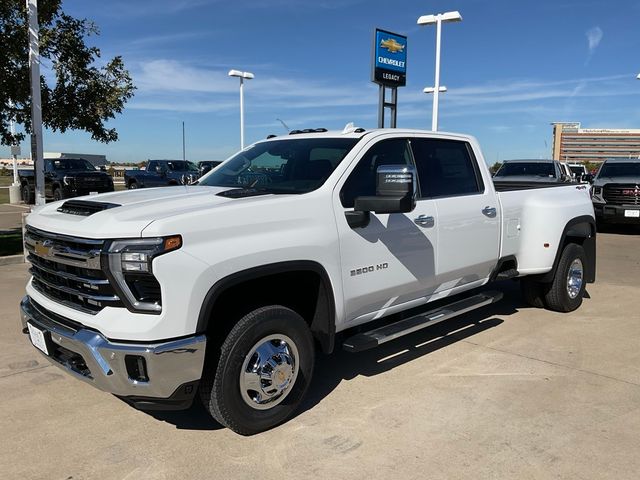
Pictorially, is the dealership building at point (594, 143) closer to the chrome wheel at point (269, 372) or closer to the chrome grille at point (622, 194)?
the chrome grille at point (622, 194)

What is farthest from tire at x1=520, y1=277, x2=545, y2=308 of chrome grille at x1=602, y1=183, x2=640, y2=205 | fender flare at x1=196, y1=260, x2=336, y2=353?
chrome grille at x1=602, y1=183, x2=640, y2=205

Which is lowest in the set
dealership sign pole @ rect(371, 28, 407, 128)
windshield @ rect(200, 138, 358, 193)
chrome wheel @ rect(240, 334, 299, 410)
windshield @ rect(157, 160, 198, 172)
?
chrome wheel @ rect(240, 334, 299, 410)

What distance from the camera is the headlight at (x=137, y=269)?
2841 mm

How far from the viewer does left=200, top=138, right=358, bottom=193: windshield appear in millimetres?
3953

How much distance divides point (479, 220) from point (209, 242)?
2.81 m

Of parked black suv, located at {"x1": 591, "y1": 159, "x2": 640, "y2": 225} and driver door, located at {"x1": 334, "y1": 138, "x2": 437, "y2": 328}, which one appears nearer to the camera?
driver door, located at {"x1": 334, "y1": 138, "x2": 437, "y2": 328}

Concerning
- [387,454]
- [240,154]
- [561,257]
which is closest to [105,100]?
[240,154]

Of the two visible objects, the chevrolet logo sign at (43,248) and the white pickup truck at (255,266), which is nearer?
the white pickup truck at (255,266)

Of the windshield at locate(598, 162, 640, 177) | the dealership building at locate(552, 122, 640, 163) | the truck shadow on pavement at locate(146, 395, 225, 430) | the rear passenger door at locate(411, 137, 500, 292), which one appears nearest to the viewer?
the truck shadow on pavement at locate(146, 395, 225, 430)

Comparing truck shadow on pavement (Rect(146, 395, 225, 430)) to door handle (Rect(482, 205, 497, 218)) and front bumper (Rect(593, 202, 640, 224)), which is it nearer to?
door handle (Rect(482, 205, 497, 218))

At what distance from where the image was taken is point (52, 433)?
3.46m

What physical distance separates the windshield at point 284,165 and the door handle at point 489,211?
5.14 ft

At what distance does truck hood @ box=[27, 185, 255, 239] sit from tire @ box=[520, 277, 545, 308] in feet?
13.3

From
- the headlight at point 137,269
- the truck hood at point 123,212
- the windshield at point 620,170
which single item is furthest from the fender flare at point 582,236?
the windshield at point 620,170
